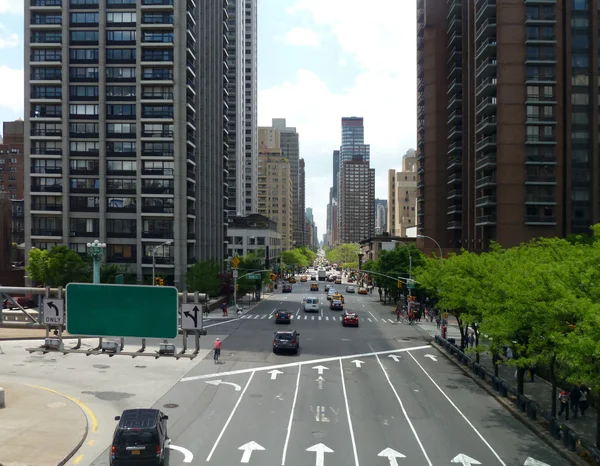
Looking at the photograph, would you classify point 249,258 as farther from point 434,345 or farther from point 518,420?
point 518,420

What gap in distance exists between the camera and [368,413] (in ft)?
79.5

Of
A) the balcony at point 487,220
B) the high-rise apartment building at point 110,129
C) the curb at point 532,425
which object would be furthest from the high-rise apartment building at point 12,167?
the curb at point 532,425

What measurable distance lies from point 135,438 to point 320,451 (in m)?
6.66

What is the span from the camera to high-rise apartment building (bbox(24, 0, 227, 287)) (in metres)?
70.9

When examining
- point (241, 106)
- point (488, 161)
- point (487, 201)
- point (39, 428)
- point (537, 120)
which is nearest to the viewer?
point (39, 428)

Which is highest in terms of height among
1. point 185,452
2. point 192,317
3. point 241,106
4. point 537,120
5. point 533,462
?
point 241,106

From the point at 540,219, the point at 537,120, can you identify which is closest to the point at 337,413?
the point at 540,219

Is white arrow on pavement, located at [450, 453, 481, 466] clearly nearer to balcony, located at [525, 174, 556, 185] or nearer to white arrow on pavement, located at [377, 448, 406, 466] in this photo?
white arrow on pavement, located at [377, 448, 406, 466]

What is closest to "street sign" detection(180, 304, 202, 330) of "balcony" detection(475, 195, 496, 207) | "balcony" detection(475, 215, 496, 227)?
"balcony" detection(475, 215, 496, 227)

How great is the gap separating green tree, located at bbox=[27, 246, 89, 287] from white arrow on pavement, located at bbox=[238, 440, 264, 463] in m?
48.8

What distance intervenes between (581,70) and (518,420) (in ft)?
183

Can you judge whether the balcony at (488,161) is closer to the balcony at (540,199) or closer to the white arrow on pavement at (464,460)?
the balcony at (540,199)

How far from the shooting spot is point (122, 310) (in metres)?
14.9

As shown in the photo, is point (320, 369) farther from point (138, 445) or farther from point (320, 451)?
point (138, 445)
